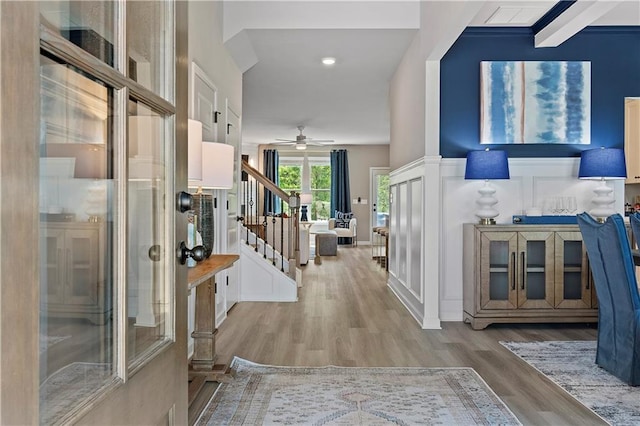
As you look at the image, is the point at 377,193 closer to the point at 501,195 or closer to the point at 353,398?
the point at 501,195

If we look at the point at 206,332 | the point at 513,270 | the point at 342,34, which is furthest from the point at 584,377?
the point at 342,34

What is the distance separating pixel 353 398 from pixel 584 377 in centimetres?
144

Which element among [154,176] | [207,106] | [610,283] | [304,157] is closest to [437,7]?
[207,106]

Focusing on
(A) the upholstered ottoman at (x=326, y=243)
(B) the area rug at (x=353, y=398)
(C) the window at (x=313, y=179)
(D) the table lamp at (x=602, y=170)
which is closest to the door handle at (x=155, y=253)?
(B) the area rug at (x=353, y=398)

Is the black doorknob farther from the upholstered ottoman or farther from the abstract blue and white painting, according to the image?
the upholstered ottoman

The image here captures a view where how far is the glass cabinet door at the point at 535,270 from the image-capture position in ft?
12.8

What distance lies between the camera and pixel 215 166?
107 inches

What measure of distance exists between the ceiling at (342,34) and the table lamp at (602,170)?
1.05 m

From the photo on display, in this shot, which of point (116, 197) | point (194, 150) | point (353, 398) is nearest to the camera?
point (116, 197)

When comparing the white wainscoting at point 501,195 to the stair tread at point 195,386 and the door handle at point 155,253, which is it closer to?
the stair tread at point 195,386

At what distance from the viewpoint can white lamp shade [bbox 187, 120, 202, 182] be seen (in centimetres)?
212

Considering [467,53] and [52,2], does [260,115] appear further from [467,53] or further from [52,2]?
[52,2]

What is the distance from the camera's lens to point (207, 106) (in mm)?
3693

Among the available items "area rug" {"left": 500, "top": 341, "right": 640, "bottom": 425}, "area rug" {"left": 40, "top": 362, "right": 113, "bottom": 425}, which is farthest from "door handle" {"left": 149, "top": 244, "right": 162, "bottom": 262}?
A: "area rug" {"left": 500, "top": 341, "right": 640, "bottom": 425}
